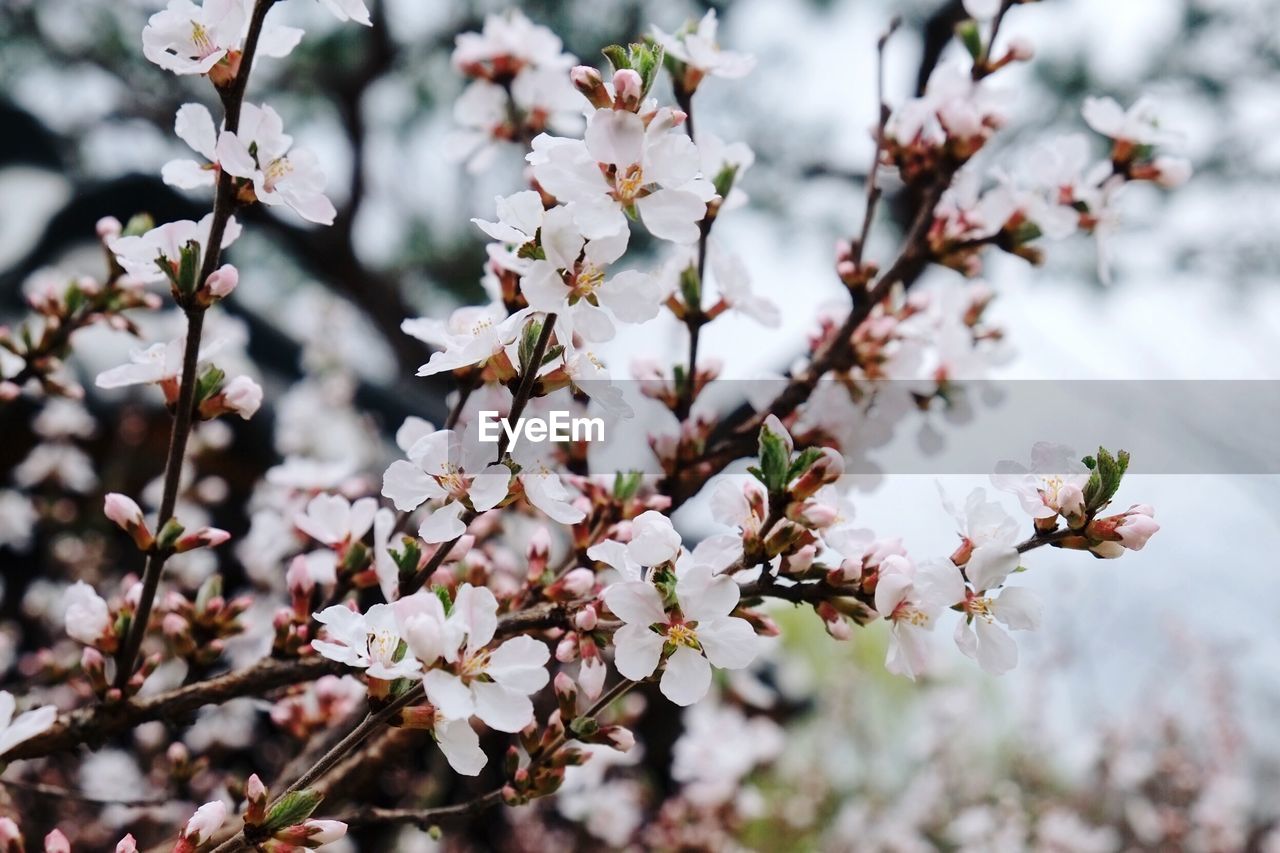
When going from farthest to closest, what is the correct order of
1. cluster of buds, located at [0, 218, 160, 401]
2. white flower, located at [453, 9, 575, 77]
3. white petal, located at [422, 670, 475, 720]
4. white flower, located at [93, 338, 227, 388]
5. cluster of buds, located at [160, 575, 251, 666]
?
1. white flower, located at [453, 9, 575, 77]
2. cluster of buds, located at [0, 218, 160, 401]
3. cluster of buds, located at [160, 575, 251, 666]
4. white flower, located at [93, 338, 227, 388]
5. white petal, located at [422, 670, 475, 720]

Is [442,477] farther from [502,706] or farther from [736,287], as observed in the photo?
[736,287]

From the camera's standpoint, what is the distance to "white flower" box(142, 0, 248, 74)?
22.2 inches

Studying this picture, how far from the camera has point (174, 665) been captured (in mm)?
2090

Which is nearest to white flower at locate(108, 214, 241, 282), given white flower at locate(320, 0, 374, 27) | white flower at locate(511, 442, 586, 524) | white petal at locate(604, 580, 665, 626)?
white flower at locate(320, 0, 374, 27)

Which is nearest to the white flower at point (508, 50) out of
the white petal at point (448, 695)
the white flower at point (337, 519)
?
the white flower at point (337, 519)

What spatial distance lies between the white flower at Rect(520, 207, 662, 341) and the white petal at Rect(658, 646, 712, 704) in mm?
191

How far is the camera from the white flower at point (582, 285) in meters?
0.48

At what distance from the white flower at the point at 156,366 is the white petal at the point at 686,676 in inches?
16.4

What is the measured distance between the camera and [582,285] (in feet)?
1.66

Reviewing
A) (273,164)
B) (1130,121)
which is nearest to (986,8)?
(1130,121)

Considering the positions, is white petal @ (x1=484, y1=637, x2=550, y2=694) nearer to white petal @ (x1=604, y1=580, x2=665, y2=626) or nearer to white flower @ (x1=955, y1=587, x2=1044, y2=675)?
white petal @ (x1=604, y1=580, x2=665, y2=626)

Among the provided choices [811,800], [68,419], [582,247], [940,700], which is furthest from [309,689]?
[940,700]

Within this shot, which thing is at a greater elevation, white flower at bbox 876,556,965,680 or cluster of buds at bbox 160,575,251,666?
white flower at bbox 876,556,965,680

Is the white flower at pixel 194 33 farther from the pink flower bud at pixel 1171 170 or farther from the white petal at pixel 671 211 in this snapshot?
the pink flower bud at pixel 1171 170
